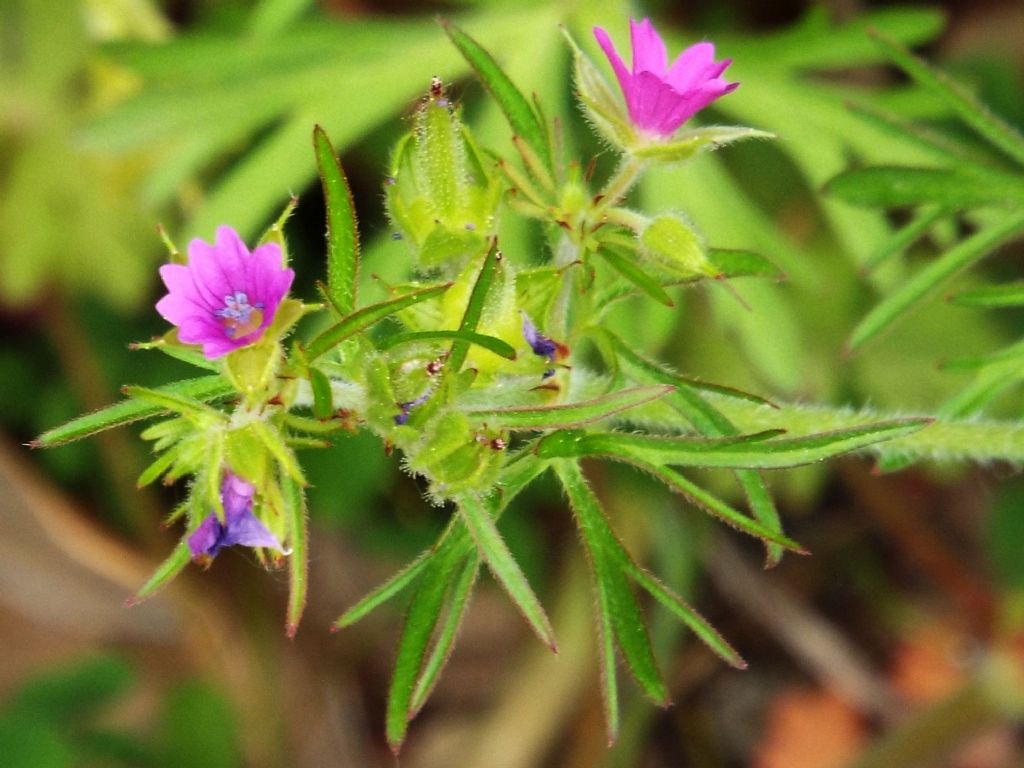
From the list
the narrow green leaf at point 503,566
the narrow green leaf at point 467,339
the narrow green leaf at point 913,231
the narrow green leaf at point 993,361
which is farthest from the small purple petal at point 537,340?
the narrow green leaf at point 913,231

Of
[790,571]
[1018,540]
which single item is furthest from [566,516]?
[1018,540]

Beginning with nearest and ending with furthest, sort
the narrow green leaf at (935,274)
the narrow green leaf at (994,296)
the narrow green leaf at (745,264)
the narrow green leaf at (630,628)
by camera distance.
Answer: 1. the narrow green leaf at (630,628)
2. the narrow green leaf at (745,264)
3. the narrow green leaf at (994,296)
4. the narrow green leaf at (935,274)

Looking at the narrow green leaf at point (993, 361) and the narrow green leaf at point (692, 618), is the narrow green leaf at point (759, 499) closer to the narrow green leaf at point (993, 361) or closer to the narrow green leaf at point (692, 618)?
the narrow green leaf at point (692, 618)

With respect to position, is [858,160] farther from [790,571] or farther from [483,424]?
[483,424]

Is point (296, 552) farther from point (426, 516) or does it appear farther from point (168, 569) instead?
point (426, 516)

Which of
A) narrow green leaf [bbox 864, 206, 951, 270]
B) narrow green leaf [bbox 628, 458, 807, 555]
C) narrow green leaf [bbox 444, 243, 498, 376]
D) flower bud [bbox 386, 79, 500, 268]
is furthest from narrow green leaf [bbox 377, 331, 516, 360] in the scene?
narrow green leaf [bbox 864, 206, 951, 270]
